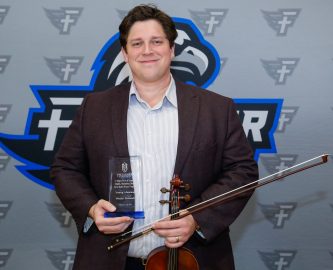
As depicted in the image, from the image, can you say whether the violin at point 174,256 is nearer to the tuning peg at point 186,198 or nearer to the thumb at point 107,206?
the tuning peg at point 186,198

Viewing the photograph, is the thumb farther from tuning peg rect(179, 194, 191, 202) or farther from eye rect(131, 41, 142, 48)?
eye rect(131, 41, 142, 48)

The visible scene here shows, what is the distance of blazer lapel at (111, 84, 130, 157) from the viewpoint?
1.87 metres

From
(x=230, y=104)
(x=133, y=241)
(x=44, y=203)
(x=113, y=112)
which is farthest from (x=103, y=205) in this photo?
(x=44, y=203)

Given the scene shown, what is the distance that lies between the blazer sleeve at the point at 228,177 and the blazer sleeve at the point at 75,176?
16.8 inches

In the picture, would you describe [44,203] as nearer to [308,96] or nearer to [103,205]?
[103,205]

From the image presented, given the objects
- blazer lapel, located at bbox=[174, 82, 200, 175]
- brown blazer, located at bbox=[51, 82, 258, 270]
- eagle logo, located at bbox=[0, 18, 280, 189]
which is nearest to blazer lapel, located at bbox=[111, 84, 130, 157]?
brown blazer, located at bbox=[51, 82, 258, 270]

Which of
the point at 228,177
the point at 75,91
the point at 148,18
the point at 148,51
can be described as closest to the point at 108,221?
the point at 228,177

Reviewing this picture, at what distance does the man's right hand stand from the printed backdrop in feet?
3.75

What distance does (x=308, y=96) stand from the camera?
2.78 m

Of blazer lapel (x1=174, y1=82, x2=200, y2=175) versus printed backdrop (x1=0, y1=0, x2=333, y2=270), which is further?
printed backdrop (x1=0, y1=0, x2=333, y2=270)

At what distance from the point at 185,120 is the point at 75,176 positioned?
1.62 ft

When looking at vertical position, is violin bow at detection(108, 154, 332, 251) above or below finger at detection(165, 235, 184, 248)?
above

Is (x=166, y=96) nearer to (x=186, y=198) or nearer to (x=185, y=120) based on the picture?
(x=185, y=120)

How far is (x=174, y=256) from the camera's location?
171 cm
